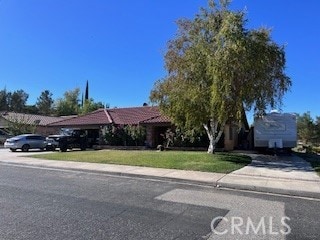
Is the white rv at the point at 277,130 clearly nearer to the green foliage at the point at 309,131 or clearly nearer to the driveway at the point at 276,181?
the driveway at the point at 276,181

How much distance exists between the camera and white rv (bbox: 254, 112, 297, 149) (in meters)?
25.5

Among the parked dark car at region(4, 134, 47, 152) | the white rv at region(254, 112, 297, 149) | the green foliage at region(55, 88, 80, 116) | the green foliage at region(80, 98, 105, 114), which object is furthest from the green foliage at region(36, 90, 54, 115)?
the white rv at region(254, 112, 297, 149)

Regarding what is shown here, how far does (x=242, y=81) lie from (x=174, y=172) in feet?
23.0

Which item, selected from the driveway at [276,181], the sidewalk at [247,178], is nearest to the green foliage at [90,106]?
the sidewalk at [247,178]

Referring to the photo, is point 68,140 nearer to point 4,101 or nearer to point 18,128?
point 18,128

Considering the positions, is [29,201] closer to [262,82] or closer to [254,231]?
[254,231]

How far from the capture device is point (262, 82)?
1920 centimetres

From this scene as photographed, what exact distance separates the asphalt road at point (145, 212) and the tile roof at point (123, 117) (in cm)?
1988

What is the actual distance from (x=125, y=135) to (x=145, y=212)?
24431mm

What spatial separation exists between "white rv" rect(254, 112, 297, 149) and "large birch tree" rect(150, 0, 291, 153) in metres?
5.14

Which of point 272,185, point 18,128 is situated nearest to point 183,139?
point 272,185

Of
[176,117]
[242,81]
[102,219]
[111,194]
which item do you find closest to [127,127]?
[176,117]

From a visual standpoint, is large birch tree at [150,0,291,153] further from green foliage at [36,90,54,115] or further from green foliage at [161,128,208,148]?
green foliage at [36,90,54,115]

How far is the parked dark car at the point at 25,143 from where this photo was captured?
101 feet
